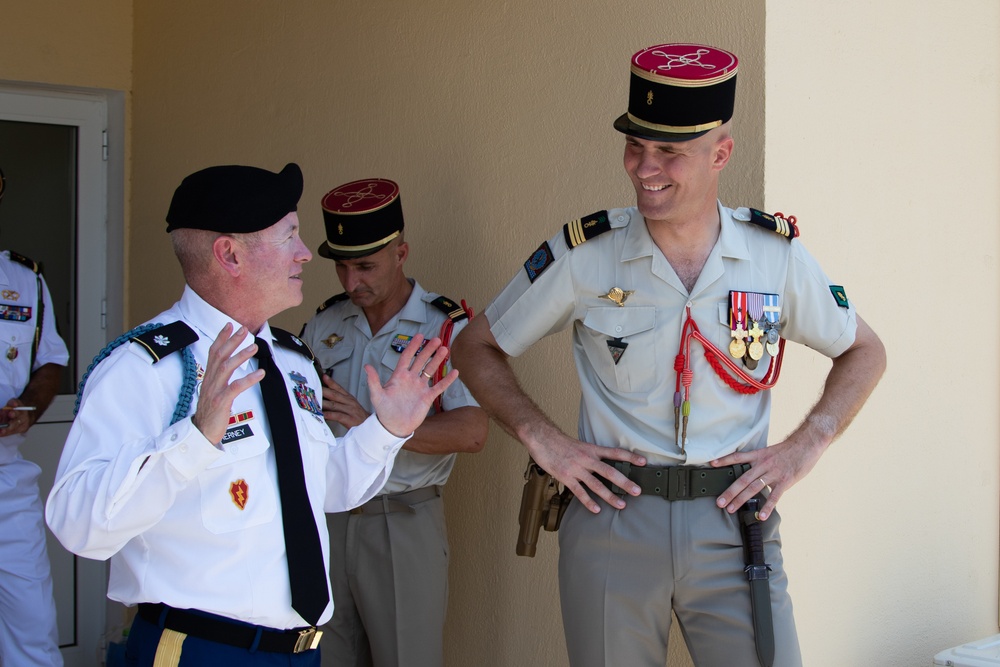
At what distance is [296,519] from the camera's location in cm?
202

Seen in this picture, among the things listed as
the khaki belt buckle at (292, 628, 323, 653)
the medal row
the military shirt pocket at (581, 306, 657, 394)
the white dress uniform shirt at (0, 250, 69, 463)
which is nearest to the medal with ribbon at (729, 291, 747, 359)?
the medal row

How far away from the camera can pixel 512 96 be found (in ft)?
11.2

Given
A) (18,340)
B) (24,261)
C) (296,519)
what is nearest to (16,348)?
(18,340)

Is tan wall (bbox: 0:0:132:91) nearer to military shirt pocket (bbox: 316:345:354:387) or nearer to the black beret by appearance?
military shirt pocket (bbox: 316:345:354:387)

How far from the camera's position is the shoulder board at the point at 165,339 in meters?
1.93

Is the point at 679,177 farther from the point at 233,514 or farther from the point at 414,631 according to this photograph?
the point at 414,631

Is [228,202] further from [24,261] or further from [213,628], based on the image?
[24,261]

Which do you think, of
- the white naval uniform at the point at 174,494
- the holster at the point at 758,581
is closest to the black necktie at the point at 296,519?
the white naval uniform at the point at 174,494

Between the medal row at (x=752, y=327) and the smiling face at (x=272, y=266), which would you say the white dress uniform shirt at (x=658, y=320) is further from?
the smiling face at (x=272, y=266)

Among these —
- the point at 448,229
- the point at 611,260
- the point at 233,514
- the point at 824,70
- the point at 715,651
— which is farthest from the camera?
the point at 448,229

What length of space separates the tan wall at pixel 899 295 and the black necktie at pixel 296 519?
1.29 m

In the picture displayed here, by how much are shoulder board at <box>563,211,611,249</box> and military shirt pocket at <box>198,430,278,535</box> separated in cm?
89

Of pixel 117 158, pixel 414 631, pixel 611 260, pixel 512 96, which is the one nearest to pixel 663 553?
pixel 611 260

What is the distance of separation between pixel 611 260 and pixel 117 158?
358cm
